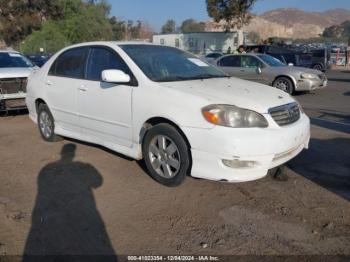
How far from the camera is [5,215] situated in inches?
154

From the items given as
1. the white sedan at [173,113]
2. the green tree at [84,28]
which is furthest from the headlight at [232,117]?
the green tree at [84,28]

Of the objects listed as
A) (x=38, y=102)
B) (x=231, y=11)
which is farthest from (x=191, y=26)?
(x=38, y=102)

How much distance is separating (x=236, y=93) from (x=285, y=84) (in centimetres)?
927

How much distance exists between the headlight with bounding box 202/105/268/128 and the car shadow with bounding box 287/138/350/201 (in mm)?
1223

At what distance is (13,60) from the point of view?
9773mm

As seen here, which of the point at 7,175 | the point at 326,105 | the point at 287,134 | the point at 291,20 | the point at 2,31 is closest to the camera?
the point at 287,134

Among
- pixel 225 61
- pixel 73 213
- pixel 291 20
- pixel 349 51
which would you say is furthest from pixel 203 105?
pixel 291 20

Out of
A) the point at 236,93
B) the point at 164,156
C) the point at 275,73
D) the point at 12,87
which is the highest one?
the point at 236,93

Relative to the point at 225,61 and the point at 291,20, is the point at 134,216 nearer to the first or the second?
Result: the point at 225,61

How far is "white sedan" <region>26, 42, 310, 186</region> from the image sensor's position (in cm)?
396

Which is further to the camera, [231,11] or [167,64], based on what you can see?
[231,11]

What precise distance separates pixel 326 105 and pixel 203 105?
301 inches

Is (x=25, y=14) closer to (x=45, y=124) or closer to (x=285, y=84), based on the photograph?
(x=285, y=84)

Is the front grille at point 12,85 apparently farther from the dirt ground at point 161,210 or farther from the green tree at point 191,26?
the green tree at point 191,26
